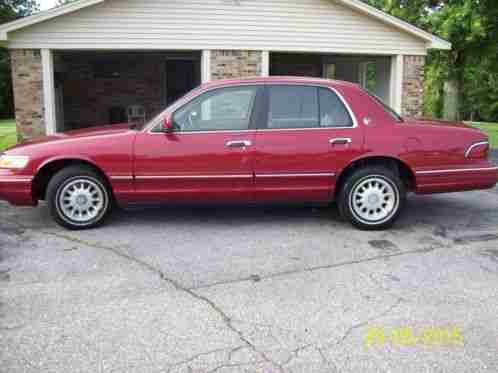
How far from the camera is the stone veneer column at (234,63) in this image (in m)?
11.7

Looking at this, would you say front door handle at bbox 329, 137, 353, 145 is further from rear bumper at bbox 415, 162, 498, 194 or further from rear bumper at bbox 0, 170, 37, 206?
rear bumper at bbox 0, 170, 37, 206

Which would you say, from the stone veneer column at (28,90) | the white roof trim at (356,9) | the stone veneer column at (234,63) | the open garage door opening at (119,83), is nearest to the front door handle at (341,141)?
the stone veneer column at (234,63)

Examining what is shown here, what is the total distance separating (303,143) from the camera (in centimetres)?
568

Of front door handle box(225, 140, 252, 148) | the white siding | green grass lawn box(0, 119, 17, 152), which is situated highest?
the white siding

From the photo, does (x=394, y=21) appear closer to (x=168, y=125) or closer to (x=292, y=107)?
(x=292, y=107)

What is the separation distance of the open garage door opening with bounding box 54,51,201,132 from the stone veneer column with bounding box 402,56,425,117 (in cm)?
631

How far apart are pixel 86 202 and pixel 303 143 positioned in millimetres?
2523

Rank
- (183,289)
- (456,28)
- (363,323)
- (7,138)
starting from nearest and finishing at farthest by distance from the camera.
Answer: (363,323), (183,289), (7,138), (456,28)

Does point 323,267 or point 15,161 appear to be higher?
point 15,161

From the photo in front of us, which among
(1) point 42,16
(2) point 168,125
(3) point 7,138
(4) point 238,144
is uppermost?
(1) point 42,16

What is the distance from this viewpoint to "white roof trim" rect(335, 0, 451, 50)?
1176 centimetres

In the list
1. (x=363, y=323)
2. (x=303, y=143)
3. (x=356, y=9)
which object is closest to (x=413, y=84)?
(x=356, y=9)

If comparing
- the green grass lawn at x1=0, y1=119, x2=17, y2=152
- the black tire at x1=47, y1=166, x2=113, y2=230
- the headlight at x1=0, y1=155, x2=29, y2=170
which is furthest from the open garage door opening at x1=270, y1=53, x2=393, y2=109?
the headlight at x1=0, y1=155, x2=29, y2=170

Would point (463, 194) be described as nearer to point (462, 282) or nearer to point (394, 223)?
point (394, 223)
